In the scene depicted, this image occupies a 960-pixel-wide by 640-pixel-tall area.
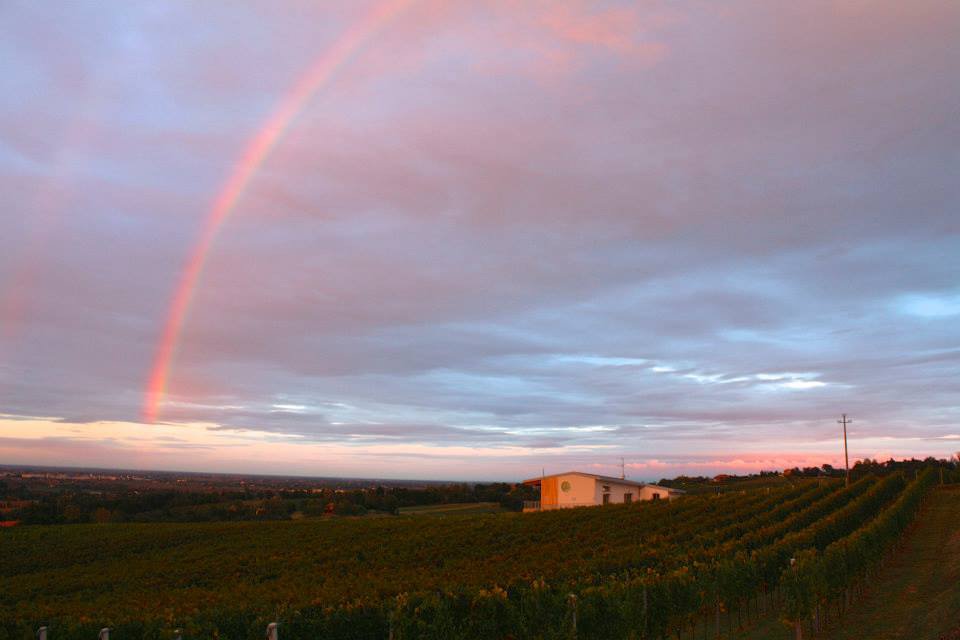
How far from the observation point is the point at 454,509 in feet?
271

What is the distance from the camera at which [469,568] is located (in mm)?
35094

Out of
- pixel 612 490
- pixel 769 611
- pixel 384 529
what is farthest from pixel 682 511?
pixel 769 611

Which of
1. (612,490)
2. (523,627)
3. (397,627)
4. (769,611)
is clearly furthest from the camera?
(612,490)

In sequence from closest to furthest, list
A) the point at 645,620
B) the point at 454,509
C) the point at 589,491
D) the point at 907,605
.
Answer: the point at 645,620 < the point at 907,605 < the point at 589,491 < the point at 454,509

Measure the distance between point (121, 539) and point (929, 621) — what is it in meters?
59.0

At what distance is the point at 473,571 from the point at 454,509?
50.8 m

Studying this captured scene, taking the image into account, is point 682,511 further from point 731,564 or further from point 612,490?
point 731,564

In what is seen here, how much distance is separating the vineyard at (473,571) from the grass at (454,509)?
1920cm

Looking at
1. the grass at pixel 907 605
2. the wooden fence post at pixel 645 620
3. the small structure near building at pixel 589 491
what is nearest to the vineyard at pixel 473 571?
the wooden fence post at pixel 645 620

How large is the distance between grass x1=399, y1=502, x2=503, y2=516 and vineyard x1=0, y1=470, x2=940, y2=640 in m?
19.2

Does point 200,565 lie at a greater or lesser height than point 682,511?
lesser

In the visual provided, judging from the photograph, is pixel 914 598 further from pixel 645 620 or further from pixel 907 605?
pixel 645 620

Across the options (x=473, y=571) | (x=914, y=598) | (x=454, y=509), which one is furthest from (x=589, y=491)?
(x=914, y=598)

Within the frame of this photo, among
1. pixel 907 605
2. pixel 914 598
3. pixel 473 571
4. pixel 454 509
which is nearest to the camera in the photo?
pixel 907 605
